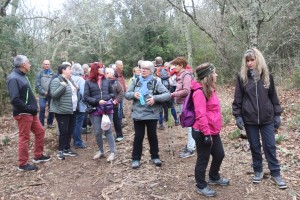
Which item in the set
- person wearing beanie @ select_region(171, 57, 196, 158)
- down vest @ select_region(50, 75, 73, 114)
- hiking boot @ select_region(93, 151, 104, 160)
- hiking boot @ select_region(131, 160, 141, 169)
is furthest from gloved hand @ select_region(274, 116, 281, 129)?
down vest @ select_region(50, 75, 73, 114)

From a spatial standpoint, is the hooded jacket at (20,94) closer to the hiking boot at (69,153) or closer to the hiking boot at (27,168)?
the hiking boot at (27,168)

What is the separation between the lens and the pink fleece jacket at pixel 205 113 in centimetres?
420

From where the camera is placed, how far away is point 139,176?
5.38 meters

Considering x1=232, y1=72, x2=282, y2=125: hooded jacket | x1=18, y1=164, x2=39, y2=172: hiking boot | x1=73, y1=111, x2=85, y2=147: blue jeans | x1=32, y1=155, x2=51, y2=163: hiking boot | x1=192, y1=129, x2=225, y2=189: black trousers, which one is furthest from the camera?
x1=73, y1=111, x2=85, y2=147: blue jeans

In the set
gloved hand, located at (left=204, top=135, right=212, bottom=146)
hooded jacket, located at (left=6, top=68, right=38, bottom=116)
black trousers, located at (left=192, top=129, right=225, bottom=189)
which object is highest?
hooded jacket, located at (left=6, top=68, right=38, bottom=116)

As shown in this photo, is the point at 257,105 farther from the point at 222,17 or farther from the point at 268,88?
the point at 222,17

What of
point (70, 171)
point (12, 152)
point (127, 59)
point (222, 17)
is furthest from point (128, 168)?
point (127, 59)

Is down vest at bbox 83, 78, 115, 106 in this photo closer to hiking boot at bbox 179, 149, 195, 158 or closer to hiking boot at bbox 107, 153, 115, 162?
hiking boot at bbox 107, 153, 115, 162

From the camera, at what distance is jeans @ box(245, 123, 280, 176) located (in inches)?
183

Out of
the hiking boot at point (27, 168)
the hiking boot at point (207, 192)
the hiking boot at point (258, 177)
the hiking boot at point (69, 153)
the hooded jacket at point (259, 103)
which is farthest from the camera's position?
the hiking boot at point (69, 153)

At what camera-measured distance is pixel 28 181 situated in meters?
5.45

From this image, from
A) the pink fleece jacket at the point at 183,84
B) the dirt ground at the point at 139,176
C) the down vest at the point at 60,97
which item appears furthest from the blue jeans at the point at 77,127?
the pink fleece jacket at the point at 183,84

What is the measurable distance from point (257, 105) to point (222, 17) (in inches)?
384

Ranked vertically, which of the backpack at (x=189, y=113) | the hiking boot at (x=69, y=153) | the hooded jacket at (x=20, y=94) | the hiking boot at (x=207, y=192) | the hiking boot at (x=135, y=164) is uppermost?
Result: the hooded jacket at (x=20, y=94)
